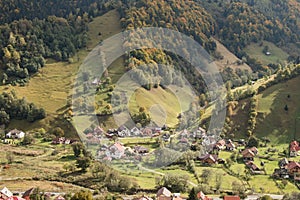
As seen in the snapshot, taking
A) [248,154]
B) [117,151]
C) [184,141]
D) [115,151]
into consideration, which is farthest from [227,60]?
[115,151]

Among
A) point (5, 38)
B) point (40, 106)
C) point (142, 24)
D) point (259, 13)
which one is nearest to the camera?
point (40, 106)

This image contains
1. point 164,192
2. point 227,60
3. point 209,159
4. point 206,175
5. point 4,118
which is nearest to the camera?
point 164,192

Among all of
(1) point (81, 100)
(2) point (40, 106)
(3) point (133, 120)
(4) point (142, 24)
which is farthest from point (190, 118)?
(4) point (142, 24)

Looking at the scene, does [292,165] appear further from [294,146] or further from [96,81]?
[96,81]

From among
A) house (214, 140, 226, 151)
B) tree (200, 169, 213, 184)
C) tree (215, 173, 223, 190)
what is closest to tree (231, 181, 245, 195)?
tree (215, 173, 223, 190)

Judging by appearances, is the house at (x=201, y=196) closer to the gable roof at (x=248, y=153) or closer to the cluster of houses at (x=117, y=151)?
the cluster of houses at (x=117, y=151)

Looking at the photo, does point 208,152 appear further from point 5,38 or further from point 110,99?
point 5,38

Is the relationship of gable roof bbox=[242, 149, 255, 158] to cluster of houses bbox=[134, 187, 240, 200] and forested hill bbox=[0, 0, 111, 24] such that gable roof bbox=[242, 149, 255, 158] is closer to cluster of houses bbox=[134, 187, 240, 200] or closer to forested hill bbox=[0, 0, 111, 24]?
cluster of houses bbox=[134, 187, 240, 200]
